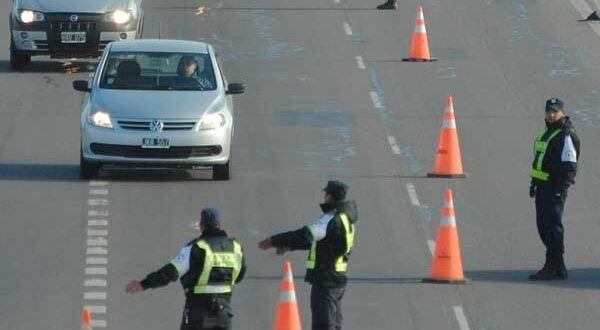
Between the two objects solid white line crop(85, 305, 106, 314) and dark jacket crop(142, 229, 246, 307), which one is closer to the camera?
dark jacket crop(142, 229, 246, 307)

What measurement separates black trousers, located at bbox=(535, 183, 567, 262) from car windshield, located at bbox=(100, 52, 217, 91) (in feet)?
19.4

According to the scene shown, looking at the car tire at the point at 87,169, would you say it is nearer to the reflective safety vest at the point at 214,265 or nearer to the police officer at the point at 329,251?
the police officer at the point at 329,251

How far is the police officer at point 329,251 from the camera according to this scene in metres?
14.8

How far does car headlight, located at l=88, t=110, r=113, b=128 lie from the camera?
74.0 feet

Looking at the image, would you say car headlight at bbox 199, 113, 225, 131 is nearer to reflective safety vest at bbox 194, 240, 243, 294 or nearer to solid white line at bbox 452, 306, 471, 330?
solid white line at bbox 452, 306, 471, 330

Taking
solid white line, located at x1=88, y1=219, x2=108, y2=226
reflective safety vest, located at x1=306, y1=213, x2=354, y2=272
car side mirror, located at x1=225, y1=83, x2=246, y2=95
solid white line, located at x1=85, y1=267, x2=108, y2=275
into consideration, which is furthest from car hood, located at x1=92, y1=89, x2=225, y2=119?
reflective safety vest, located at x1=306, y1=213, x2=354, y2=272

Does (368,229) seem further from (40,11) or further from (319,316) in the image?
(40,11)

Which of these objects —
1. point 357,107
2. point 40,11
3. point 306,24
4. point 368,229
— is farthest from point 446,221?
point 306,24

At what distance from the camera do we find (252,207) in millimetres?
21266

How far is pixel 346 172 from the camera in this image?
23.3m

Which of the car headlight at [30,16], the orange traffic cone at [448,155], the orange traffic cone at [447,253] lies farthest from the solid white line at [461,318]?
the car headlight at [30,16]

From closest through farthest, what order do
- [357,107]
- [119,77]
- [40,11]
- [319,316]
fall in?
[319,316] → [119,77] → [357,107] → [40,11]

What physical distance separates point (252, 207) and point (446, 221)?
12.2ft

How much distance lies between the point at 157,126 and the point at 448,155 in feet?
11.0
